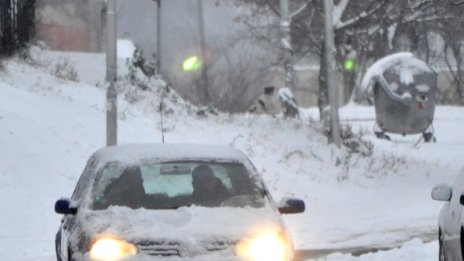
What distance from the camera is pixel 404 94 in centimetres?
3128

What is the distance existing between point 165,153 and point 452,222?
8.33ft

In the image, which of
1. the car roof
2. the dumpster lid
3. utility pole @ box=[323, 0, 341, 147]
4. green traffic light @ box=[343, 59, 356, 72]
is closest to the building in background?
the dumpster lid

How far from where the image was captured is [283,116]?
1108 inches

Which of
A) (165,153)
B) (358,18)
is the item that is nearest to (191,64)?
(358,18)

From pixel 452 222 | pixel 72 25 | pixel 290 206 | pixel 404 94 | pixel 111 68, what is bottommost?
pixel 404 94

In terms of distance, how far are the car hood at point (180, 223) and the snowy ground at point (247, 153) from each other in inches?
188

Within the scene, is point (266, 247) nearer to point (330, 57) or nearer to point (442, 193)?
point (442, 193)

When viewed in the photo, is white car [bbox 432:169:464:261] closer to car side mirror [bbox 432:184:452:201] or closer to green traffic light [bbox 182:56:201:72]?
car side mirror [bbox 432:184:452:201]

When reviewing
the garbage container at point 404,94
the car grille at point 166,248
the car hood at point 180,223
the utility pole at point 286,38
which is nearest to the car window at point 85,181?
the car hood at point 180,223

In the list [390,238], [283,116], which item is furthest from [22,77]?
[390,238]

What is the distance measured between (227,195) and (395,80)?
23.5m

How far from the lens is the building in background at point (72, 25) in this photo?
33594mm

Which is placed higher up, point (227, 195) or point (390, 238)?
point (227, 195)

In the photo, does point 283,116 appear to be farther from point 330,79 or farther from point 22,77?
point 22,77
